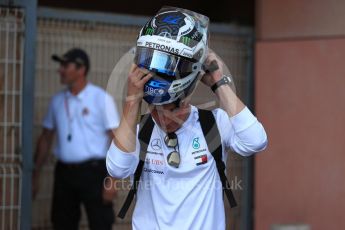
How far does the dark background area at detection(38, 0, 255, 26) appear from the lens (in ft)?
25.9

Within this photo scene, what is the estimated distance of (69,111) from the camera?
21.0 ft

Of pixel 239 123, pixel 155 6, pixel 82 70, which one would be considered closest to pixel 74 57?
pixel 82 70

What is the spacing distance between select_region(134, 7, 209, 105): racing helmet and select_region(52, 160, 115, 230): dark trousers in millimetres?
3047

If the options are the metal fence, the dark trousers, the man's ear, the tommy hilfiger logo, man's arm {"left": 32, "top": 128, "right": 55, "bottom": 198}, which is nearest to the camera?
the tommy hilfiger logo

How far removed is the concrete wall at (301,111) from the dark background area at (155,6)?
1.18 meters

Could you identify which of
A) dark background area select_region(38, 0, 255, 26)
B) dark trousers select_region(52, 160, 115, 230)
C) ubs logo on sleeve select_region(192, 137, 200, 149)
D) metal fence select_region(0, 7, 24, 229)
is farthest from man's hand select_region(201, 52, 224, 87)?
dark background area select_region(38, 0, 255, 26)

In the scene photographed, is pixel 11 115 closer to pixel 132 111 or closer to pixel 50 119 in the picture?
pixel 50 119

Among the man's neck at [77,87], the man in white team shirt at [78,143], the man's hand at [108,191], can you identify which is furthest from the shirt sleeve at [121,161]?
the man's neck at [77,87]

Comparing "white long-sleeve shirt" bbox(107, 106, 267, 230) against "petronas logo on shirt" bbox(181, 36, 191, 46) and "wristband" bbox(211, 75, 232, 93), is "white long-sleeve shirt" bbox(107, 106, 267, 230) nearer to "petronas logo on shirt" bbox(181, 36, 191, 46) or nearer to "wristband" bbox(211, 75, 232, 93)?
"wristband" bbox(211, 75, 232, 93)

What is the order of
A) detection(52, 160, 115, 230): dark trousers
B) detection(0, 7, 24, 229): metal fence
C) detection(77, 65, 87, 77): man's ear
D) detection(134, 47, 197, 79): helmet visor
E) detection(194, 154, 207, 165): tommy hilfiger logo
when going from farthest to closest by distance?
detection(77, 65, 87, 77): man's ear < detection(52, 160, 115, 230): dark trousers < detection(0, 7, 24, 229): metal fence < detection(194, 154, 207, 165): tommy hilfiger logo < detection(134, 47, 197, 79): helmet visor

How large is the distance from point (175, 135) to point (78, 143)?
3028 millimetres

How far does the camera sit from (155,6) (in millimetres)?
8422

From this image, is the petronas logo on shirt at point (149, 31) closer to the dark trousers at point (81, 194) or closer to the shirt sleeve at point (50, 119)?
the dark trousers at point (81, 194)

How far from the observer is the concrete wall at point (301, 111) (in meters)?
6.27
